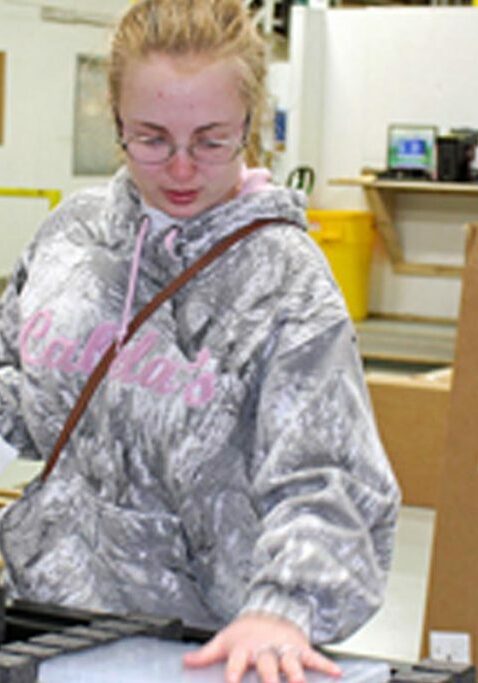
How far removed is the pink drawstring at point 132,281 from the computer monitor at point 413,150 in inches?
249

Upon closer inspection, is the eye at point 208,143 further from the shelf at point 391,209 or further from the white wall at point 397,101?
the white wall at point 397,101

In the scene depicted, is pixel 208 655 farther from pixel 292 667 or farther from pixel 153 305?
pixel 153 305

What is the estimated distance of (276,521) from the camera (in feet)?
4.00

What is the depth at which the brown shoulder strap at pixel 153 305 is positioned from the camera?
55.4 inches

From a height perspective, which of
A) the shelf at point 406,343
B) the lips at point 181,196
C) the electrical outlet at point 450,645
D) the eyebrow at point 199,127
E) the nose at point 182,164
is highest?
the eyebrow at point 199,127

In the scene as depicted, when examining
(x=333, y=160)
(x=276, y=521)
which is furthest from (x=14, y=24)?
(x=276, y=521)

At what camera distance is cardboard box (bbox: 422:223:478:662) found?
9.87ft

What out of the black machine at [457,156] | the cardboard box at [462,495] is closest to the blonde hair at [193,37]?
the cardboard box at [462,495]

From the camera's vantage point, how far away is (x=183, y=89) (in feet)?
4.47

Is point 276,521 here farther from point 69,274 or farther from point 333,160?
point 333,160

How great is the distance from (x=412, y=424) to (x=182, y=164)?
345 centimetres

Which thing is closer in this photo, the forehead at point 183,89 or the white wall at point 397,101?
the forehead at point 183,89

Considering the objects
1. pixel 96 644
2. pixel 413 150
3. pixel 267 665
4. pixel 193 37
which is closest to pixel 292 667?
pixel 267 665

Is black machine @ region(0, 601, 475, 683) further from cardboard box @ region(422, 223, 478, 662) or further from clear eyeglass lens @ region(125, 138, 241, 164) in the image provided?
cardboard box @ region(422, 223, 478, 662)
